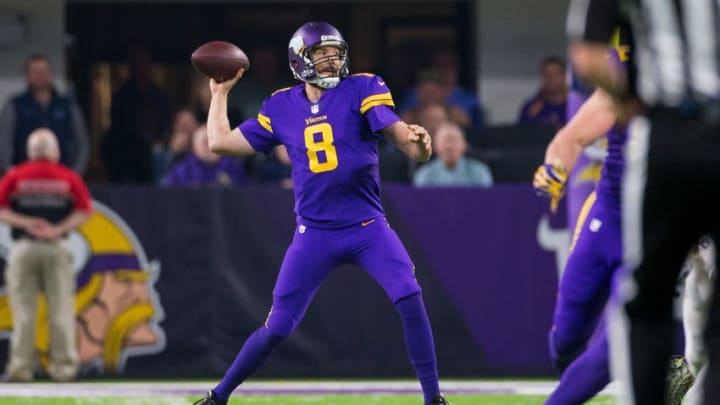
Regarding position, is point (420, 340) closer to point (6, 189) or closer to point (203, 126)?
point (6, 189)

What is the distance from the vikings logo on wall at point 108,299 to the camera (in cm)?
932

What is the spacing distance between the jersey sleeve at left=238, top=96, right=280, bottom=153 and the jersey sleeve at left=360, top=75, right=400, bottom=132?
1.36ft

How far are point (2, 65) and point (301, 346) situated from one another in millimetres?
4514

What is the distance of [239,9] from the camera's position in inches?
516

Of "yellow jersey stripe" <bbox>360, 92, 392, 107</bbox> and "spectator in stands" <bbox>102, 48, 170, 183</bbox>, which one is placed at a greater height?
"yellow jersey stripe" <bbox>360, 92, 392, 107</bbox>

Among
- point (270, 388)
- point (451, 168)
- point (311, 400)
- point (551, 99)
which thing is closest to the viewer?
point (311, 400)

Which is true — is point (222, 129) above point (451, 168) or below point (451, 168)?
above

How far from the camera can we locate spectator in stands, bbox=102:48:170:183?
11.7m

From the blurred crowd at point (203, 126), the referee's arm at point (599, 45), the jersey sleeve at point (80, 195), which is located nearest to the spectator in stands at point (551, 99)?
the blurred crowd at point (203, 126)

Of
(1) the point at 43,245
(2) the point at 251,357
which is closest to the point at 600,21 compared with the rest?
(2) the point at 251,357

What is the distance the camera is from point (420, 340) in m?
5.85

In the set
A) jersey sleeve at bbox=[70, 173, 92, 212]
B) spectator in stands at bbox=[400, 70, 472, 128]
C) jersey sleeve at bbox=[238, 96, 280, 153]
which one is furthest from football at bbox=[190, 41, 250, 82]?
spectator in stands at bbox=[400, 70, 472, 128]

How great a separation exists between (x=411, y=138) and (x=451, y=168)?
3.91 meters

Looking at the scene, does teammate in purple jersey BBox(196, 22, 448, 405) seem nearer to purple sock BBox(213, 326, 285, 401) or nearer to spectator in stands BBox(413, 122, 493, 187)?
purple sock BBox(213, 326, 285, 401)
